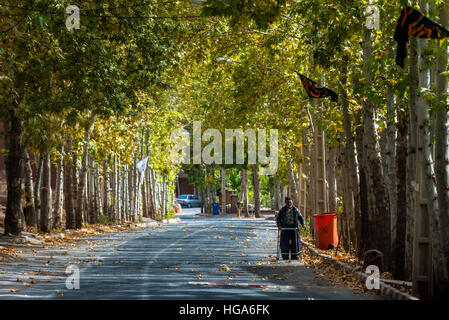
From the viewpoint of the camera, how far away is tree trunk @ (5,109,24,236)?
2652 centimetres

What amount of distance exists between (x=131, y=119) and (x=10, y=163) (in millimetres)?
17857

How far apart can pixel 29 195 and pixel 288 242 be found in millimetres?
13143

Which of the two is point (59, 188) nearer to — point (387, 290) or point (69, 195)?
point (69, 195)

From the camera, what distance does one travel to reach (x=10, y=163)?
26.8 metres

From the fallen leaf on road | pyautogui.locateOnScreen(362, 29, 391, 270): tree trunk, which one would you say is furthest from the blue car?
pyautogui.locateOnScreen(362, 29, 391, 270): tree trunk

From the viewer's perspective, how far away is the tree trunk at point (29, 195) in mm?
30219

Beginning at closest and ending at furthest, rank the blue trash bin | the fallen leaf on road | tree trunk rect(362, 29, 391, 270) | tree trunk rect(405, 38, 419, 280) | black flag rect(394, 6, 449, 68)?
black flag rect(394, 6, 449, 68) < tree trunk rect(405, 38, 419, 280) < tree trunk rect(362, 29, 391, 270) < the fallen leaf on road < the blue trash bin

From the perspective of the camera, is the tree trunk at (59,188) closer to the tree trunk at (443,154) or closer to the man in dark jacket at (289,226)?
the man in dark jacket at (289,226)

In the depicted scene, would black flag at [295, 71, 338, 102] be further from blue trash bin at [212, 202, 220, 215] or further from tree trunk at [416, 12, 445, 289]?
blue trash bin at [212, 202, 220, 215]

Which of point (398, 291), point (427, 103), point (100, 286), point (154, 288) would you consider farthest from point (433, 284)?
point (100, 286)

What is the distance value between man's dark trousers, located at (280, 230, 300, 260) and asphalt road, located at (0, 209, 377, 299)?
52cm

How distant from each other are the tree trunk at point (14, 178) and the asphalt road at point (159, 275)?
2.22 meters

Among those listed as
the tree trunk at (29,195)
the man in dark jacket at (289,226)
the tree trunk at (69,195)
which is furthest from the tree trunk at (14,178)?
the man in dark jacket at (289,226)

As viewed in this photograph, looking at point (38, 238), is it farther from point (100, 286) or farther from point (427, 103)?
point (427, 103)
